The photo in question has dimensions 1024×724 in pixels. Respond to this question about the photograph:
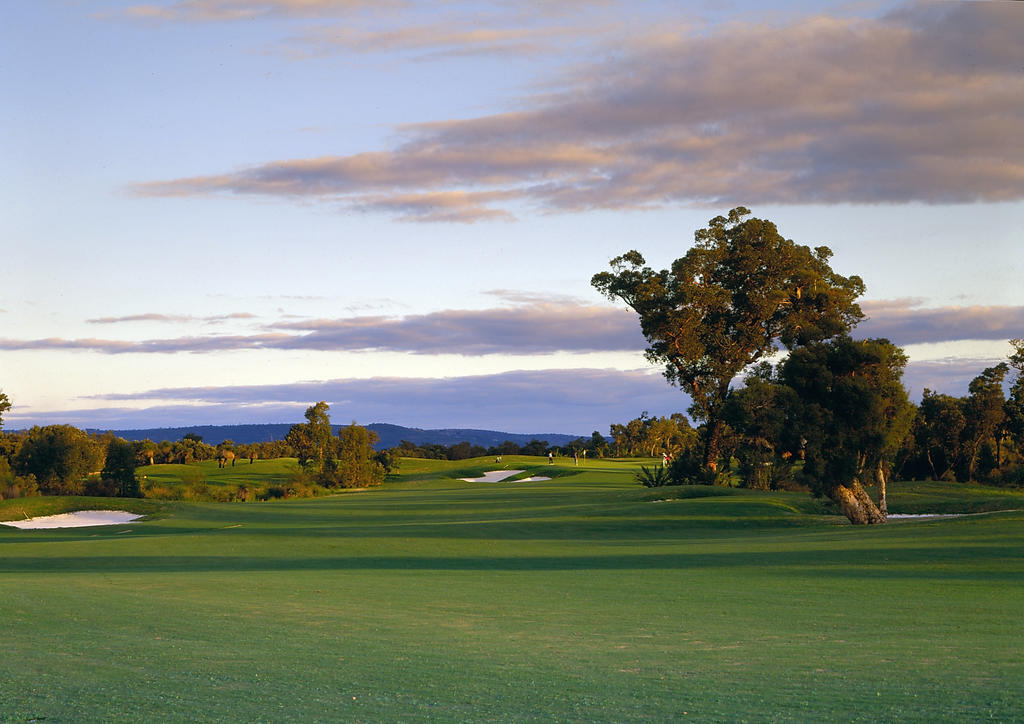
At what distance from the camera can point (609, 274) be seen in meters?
46.8

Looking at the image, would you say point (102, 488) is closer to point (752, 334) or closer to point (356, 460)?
Result: point (356, 460)

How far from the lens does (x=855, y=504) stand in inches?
1004

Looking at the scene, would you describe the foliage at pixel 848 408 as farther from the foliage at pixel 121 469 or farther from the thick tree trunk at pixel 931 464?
the foliage at pixel 121 469

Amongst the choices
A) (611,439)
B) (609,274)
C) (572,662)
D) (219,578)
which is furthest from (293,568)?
(611,439)

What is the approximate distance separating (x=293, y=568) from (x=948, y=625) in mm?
12405

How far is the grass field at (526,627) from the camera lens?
6070 mm

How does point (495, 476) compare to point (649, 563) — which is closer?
point (649, 563)

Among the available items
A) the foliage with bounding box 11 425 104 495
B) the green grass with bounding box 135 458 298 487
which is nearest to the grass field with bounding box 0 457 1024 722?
the foliage with bounding box 11 425 104 495

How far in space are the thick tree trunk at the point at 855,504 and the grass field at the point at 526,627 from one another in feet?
6.55

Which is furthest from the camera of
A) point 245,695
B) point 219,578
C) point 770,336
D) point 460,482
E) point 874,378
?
point 460,482

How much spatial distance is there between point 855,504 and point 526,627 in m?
17.9

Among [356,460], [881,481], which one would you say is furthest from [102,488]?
[881,481]

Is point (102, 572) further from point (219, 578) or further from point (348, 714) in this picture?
point (348, 714)

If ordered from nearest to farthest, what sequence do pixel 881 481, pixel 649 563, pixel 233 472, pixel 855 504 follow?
pixel 649 563 → pixel 881 481 → pixel 855 504 → pixel 233 472
